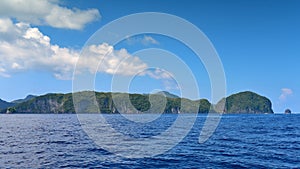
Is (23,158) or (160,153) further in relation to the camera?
(160,153)

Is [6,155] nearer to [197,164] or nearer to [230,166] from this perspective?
[197,164]

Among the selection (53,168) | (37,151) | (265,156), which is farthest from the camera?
(37,151)

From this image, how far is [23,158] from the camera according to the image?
103 ft

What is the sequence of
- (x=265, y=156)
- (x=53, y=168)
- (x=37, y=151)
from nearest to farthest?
(x=53, y=168)
(x=265, y=156)
(x=37, y=151)

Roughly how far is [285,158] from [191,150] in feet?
38.0

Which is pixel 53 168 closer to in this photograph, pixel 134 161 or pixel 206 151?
pixel 134 161

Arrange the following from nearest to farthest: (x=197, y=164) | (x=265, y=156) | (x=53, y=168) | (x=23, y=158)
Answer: (x=53, y=168) → (x=197, y=164) → (x=23, y=158) → (x=265, y=156)

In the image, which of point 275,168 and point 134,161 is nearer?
point 275,168

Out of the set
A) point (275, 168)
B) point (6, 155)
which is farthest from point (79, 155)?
point (275, 168)

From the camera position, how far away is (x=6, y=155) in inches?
1297

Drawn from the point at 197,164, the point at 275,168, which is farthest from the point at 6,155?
the point at 275,168

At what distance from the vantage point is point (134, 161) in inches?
1160

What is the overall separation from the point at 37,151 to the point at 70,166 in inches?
459

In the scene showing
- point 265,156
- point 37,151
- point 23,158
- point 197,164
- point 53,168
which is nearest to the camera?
point 53,168
